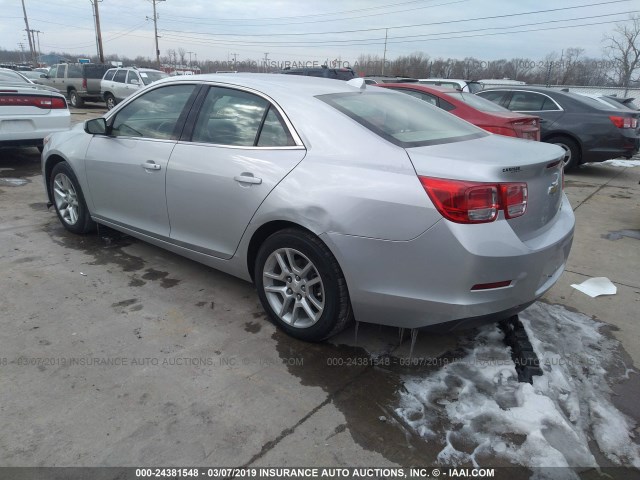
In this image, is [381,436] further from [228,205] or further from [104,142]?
[104,142]

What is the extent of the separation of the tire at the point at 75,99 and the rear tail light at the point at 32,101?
14267 mm

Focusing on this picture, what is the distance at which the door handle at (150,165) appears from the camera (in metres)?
3.52

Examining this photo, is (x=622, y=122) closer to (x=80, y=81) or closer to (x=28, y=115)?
(x=28, y=115)

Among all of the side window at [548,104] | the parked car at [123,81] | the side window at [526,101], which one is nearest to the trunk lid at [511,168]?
the side window at [548,104]

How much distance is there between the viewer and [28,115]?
7195 mm

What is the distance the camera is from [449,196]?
89.5 inches

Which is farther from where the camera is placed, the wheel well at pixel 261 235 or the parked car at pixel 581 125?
the parked car at pixel 581 125

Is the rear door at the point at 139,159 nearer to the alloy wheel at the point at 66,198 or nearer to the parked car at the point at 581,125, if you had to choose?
the alloy wheel at the point at 66,198

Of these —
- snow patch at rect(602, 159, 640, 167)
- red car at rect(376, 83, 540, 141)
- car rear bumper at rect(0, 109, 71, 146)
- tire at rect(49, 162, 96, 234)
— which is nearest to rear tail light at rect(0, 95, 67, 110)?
car rear bumper at rect(0, 109, 71, 146)

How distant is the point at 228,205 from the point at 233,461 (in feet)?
5.22

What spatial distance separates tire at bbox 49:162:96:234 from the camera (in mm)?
4453

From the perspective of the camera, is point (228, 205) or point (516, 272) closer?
point (516, 272)

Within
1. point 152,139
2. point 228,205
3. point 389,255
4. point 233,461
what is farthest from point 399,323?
point 152,139

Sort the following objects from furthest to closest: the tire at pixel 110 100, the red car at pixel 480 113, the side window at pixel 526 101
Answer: the tire at pixel 110 100 → the side window at pixel 526 101 → the red car at pixel 480 113
